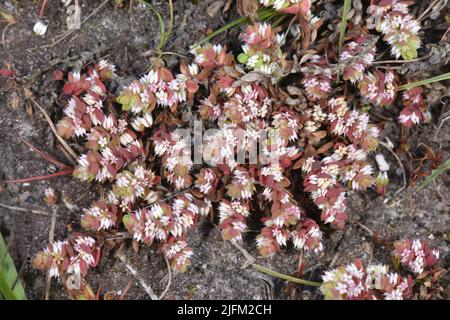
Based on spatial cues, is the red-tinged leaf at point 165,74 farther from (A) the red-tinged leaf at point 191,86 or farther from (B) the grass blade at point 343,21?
(B) the grass blade at point 343,21

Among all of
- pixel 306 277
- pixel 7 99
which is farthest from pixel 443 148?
pixel 7 99

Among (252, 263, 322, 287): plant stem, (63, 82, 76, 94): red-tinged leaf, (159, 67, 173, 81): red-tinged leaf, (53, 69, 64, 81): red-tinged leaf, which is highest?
→ (53, 69, 64, 81): red-tinged leaf

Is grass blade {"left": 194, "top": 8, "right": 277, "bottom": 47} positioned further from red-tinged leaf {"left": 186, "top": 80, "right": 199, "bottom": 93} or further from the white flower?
the white flower

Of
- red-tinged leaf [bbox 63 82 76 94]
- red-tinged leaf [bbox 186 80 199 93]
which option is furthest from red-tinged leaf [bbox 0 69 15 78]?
red-tinged leaf [bbox 186 80 199 93]

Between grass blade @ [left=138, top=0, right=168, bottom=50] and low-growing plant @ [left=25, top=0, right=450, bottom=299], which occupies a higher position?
grass blade @ [left=138, top=0, right=168, bottom=50]

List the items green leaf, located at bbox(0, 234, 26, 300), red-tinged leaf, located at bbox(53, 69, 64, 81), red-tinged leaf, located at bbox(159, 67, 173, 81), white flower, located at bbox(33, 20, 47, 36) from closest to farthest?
green leaf, located at bbox(0, 234, 26, 300) → red-tinged leaf, located at bbox(159, 67, 173, 81) → red-tinged leaf, located at bbox(53, 69, 64, 81) → white flower, located at bbox(33, 20, 47, 36)

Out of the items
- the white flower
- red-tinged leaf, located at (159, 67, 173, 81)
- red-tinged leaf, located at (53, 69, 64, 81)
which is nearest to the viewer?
red-tinged leaf, located at (159, 67, 173, 81)

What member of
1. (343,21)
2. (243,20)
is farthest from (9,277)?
(343,21)

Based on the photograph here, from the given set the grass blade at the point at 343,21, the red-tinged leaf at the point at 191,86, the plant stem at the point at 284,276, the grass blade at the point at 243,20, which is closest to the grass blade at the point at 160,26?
the grass blade at the point at 243,20
